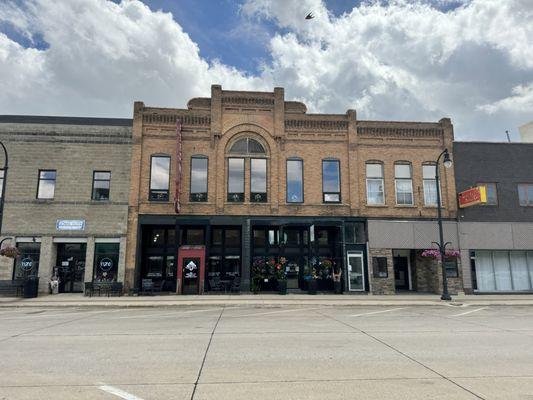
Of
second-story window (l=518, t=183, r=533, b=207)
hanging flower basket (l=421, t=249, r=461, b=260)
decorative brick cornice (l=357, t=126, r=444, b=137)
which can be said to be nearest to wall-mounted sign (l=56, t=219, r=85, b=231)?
decorative brick cornice (l=357, t=126, r=444, b=137)

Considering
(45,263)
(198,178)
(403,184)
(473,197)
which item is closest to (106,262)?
(45,263)

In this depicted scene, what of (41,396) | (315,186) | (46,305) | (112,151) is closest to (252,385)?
(41,396)

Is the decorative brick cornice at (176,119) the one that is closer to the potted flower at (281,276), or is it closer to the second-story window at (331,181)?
the second-story window at (331,181)

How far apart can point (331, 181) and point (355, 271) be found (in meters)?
5.75

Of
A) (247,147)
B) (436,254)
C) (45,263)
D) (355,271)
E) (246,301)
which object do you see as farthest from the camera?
(247,147)

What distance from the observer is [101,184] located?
76.0 ft

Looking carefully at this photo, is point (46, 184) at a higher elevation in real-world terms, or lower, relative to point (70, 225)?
higher

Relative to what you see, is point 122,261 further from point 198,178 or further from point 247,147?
point 247,147

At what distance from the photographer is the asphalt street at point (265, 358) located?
567 centimetres

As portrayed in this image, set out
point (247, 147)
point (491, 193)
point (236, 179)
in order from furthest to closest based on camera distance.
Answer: point (491, 193) → point (247, 147) → point (236, 179)

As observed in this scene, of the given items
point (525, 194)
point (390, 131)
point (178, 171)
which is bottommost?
point (525, 194)

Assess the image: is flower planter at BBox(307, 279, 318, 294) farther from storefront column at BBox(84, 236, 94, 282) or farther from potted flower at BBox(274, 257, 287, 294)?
storefront column at BBox(84, 236, 94, 282)

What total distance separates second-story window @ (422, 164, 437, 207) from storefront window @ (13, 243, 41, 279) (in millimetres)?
23643

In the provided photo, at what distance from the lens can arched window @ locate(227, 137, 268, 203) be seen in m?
23.8
